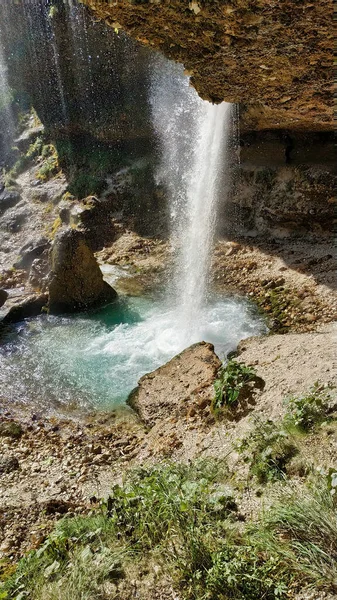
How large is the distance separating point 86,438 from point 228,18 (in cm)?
535

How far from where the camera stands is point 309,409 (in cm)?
406

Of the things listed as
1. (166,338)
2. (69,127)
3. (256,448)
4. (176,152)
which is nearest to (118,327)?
(166,338)

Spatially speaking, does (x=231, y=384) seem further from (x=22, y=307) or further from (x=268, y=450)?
(x=22, y=307)

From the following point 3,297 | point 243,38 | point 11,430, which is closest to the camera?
point 243,38

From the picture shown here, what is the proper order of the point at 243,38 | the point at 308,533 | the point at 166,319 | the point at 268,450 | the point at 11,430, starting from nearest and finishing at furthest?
the point at 308,533 < the point at 243,38 < the point at 268,450 < the point at 11,430 < the point at 166,319

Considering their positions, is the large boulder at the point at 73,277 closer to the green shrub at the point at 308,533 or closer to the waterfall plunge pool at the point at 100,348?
the waterfall plunge pool at the point at 100,348

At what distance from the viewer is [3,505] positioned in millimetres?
4645

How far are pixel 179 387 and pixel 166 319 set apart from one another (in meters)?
3.10

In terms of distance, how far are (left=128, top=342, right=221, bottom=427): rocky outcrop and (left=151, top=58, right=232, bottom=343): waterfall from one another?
1.77 metres

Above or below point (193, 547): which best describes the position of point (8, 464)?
below

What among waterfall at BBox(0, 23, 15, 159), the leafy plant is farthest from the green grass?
waterfall at BBox(0, 23, 15, 159)

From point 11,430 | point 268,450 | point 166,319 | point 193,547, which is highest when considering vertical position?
point 193,547

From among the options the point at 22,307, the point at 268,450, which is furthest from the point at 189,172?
the point at 268,450

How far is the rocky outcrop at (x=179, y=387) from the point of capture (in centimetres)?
609
